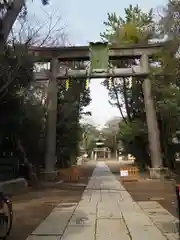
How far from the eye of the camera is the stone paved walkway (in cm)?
695

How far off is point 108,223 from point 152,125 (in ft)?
55.4

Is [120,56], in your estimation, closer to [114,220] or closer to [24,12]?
[24,12]

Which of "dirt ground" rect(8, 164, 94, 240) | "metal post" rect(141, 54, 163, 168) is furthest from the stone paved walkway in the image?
"metal post" rect(141, 54, 163, 168)

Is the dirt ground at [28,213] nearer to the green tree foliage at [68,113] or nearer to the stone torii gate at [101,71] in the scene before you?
the stone torii gate at [101,71]

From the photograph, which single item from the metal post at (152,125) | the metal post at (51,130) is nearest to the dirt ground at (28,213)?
the metal post at (51,130)

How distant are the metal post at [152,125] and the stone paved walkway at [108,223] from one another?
1250 cm

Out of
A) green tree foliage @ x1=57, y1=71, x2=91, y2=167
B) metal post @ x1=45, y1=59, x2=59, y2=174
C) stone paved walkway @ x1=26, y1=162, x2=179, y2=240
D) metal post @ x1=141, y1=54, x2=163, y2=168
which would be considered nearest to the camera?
stone paved walkway @ x1=26, y1=162, x2=179, y2=240

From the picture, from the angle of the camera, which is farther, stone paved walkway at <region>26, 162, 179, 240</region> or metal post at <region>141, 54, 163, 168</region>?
metal post at <region>141, 54, 163, 168</region>

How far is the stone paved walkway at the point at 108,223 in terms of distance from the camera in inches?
274

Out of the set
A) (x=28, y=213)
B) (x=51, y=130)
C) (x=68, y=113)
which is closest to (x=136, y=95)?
(x=68, y=113)

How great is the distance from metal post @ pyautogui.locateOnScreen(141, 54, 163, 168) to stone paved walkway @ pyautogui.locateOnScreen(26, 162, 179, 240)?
41.0 ft

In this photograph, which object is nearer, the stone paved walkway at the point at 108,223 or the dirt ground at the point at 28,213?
the stone paved walkway at the point at 108,223

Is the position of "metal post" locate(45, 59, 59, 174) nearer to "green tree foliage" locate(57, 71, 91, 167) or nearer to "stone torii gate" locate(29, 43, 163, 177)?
"stone torii gate" locate(29, 43, 163, 177)

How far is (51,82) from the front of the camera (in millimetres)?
25328
